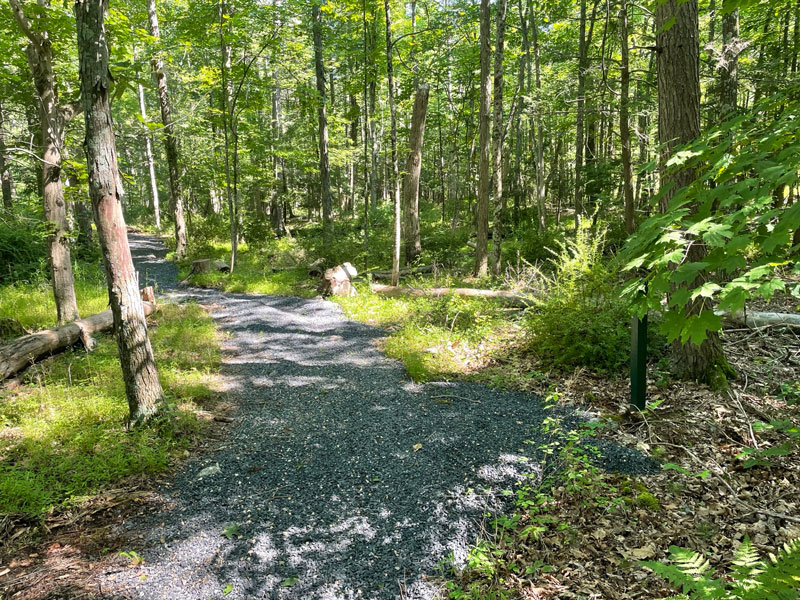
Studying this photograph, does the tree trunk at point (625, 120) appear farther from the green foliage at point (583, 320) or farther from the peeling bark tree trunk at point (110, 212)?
the peeling bark tree trunk at point (110, 212)

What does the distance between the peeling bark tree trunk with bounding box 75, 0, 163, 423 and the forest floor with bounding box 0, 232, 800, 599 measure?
0.93m

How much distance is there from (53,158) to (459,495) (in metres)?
7.64

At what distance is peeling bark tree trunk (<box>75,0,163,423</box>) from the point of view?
12.4 feet

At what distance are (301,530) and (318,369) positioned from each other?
3489 mm

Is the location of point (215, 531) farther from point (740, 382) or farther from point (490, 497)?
point (740, 382)

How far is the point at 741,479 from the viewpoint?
3.54 m

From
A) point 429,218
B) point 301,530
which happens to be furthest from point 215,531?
point 429,218

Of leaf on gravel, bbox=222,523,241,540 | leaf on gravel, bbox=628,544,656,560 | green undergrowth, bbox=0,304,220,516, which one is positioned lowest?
leaf on gravel, bbox=628,544,656,560

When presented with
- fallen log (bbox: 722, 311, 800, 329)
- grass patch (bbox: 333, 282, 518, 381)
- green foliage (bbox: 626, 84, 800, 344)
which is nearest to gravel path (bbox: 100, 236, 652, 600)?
grass patch (bbox: 333, 282, 518, 381)

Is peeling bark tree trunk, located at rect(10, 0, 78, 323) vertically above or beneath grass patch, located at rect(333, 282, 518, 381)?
above

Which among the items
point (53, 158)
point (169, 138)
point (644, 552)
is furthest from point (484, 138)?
point (169, 138)

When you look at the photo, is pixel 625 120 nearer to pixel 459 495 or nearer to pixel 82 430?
pixel 459 495

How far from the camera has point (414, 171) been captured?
40.8ft

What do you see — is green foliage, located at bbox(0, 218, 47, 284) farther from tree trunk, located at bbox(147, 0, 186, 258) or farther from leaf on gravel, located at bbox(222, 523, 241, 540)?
leaf on gravel, located at bbox(222, 523, 241, 540)
